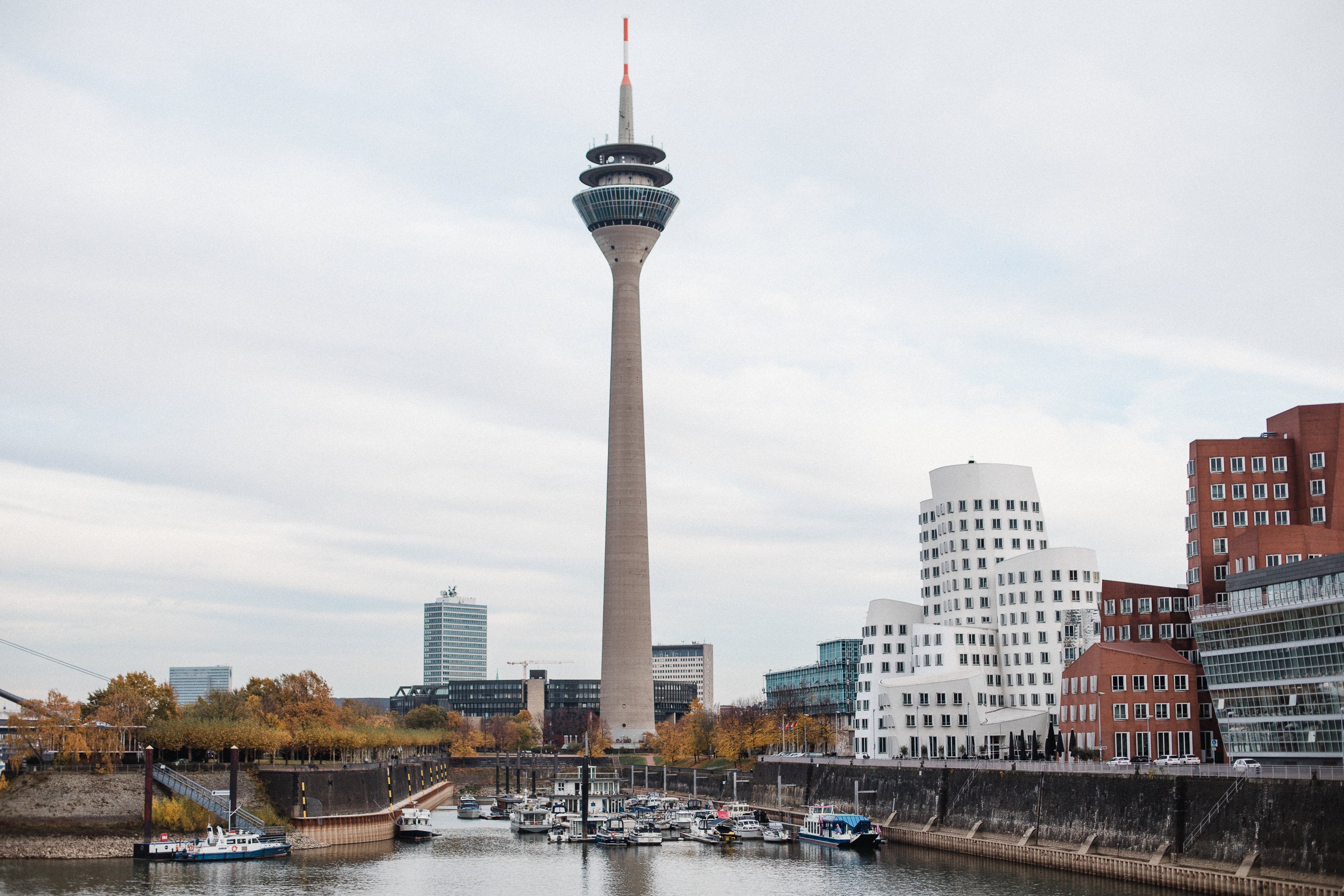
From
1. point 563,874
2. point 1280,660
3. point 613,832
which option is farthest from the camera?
point 613,832

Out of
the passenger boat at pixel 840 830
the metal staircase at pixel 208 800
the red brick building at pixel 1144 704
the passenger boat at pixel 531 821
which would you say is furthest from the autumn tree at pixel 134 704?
the red brick building at pixel 1144 704

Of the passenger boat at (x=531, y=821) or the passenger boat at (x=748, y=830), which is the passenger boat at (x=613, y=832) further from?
the passenger boat at (x=531, y=821)

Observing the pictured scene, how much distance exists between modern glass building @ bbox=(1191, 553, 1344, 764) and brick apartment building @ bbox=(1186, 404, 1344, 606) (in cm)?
1789

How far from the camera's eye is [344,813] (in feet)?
428

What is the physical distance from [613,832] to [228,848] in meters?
40.5

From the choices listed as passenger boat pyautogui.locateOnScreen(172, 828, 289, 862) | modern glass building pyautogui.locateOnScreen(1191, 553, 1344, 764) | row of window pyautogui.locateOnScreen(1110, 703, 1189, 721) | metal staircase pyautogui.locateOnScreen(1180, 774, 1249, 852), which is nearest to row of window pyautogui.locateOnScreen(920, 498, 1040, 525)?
row of window pyautogui.locateOnScreen(1110, 703, 1189, 721)

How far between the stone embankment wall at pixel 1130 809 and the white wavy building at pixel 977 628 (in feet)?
67.5

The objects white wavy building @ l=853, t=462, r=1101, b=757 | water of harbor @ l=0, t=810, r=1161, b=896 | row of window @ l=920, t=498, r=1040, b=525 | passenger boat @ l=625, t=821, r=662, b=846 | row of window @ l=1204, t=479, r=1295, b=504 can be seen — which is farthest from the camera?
row of window @ l=920, t=498, r=1040, b=525

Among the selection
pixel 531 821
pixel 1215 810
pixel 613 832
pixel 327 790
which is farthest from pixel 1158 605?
pixel 327 790

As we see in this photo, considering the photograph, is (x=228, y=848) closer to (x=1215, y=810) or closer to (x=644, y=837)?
(x=644, y=837)

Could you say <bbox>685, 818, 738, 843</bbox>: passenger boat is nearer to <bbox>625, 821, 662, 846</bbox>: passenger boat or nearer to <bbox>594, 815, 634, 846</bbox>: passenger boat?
<bbox>625, 821, 662, 846</bbox>: passenger boat

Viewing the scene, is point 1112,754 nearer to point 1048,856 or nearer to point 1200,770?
point 1048,856

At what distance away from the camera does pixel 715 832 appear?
140m

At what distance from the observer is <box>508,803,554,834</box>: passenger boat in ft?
497
